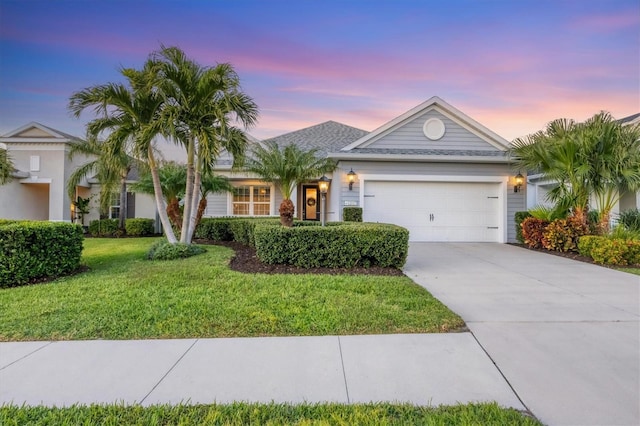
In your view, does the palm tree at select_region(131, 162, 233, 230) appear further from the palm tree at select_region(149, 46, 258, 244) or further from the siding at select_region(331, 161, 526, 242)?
the siding at select_region(331, 161, 526, 242)

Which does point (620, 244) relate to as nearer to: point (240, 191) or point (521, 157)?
point (521, 157)

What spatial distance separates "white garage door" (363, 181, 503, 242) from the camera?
12.0 meters

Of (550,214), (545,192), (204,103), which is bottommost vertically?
(550,214)

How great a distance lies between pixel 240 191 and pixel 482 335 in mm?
12218

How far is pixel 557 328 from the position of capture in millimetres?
3684

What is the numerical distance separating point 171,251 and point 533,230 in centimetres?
1179

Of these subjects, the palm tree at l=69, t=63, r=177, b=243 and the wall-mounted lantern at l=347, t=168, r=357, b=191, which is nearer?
the palm tree at l=69, t=63, r=177, b=243

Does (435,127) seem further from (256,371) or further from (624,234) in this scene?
(256,371)

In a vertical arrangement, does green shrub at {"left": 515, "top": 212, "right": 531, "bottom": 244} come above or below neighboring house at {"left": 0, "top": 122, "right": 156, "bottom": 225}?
below

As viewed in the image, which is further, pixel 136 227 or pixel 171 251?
pixel 136 227

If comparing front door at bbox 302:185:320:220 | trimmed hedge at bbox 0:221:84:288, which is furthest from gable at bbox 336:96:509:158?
trimmed hedge at bbox 0:221:84:288

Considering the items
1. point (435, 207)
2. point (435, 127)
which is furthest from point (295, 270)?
point (435, 127)

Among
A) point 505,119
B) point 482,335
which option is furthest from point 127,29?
point 505,119

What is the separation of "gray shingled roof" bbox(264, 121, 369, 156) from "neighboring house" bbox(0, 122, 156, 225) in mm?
8399
